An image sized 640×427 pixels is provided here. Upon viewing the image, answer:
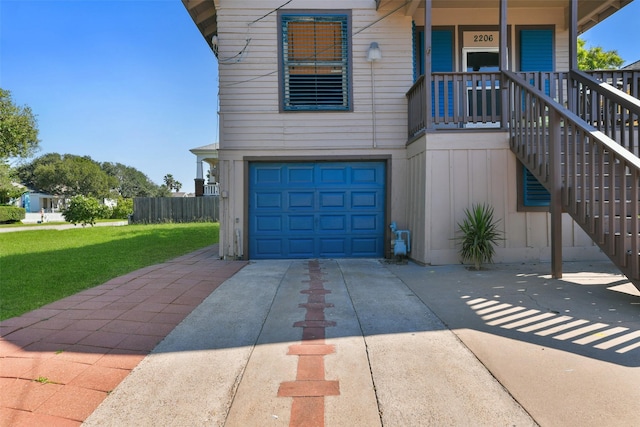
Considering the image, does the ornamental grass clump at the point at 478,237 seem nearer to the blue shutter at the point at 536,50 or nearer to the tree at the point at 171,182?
the blue shutter at the point at 536,50

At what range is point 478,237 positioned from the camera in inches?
224

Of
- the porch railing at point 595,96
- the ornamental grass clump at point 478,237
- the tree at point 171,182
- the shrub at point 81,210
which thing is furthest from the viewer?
the tree at point 171,182

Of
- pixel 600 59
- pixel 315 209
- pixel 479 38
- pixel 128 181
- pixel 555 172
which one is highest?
pixel 600 59

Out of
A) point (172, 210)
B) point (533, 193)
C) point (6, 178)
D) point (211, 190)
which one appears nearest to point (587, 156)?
point (533, 193)

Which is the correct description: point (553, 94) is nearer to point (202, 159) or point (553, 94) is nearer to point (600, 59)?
point (600, 59)

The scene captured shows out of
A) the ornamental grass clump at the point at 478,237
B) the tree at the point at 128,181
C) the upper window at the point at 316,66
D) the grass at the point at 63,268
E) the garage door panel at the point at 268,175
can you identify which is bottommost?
the grass at the point at 63,268

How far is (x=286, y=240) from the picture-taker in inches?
295

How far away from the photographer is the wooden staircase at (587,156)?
3.68 meters

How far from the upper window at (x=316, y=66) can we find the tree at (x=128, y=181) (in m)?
78.6

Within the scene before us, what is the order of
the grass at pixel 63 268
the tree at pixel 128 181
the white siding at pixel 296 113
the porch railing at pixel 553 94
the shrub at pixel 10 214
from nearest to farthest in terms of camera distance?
the grass at pixel 63 268 < the porch railing at pixel 553 94 < the white siding at pixel 296 113 < the shrub at pixel 10 214 < the tree at pixel 128 181

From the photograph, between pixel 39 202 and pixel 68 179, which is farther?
pixel 68 179

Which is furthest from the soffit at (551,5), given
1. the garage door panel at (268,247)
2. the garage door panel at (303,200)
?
the garage door panel at (268,247)

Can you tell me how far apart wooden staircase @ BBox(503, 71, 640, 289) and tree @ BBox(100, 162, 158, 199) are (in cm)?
8203

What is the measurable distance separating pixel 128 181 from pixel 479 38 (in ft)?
293
